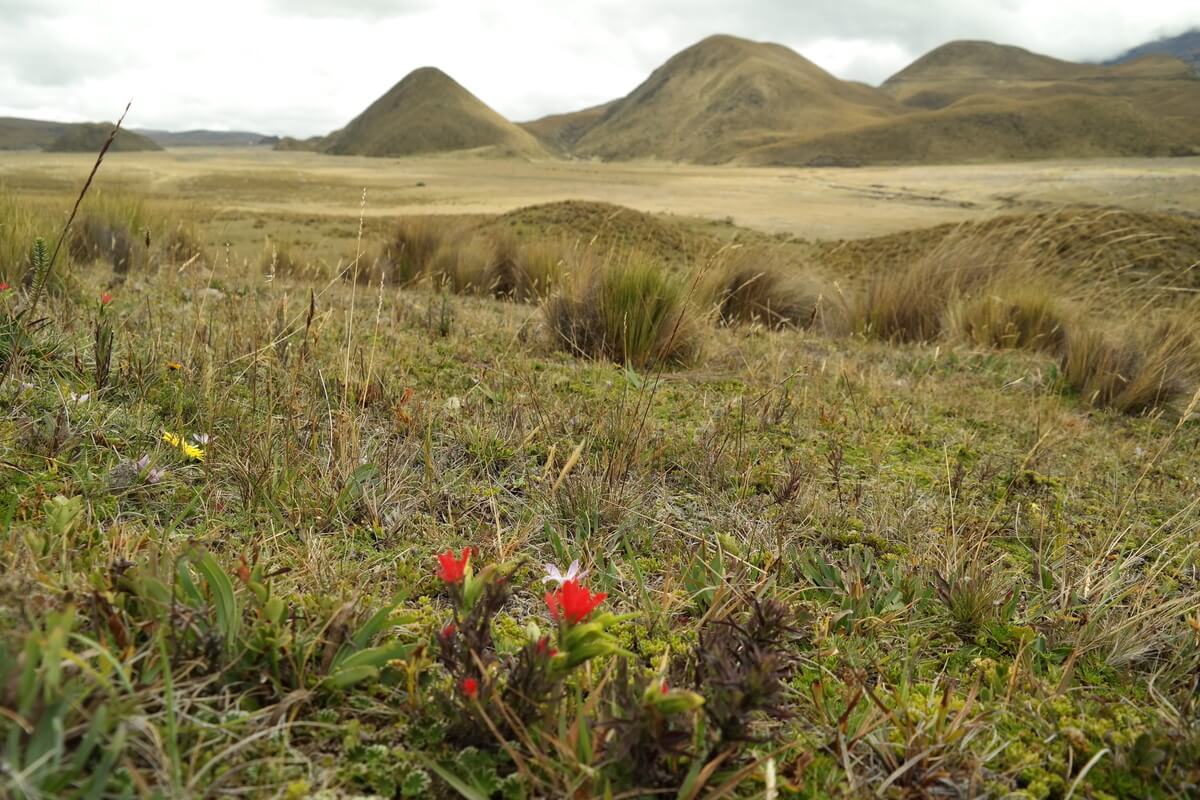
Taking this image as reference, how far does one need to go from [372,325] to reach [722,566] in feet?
9.59

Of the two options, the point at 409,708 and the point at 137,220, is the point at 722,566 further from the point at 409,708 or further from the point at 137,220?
the point at 137,220

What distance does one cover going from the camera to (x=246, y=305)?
371cm

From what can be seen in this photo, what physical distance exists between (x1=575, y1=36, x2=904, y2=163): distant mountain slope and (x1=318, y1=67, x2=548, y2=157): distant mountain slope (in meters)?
19.0

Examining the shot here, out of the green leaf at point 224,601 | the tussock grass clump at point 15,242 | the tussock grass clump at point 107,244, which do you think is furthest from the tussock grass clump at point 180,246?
the green leaf at point 224,601

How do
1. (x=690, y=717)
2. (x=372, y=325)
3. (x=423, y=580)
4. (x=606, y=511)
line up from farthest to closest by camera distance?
(x=372, y=325) < (x=606, y=511) < (x=423, y=580) < (x=690, y=717)

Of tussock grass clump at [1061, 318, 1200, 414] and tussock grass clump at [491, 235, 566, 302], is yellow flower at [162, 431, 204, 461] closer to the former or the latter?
tussock grass clump at [1061, 318, 1200, 414]

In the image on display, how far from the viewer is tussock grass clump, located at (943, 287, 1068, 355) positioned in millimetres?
5191

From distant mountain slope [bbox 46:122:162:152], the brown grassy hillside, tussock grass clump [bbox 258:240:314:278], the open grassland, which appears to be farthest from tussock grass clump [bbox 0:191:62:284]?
distant mountain slope [bbox 46:122:162:152]

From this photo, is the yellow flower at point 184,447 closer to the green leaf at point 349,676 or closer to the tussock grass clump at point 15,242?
the green leaf at point 349,676

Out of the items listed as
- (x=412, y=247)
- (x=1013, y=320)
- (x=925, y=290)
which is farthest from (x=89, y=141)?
(x=1013, y=320)

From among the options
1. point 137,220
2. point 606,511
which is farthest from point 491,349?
point 137,220

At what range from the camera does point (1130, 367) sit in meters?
4.05

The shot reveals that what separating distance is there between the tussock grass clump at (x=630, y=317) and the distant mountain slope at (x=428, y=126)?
109 m

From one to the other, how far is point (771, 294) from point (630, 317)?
A: 2903 millimetres
